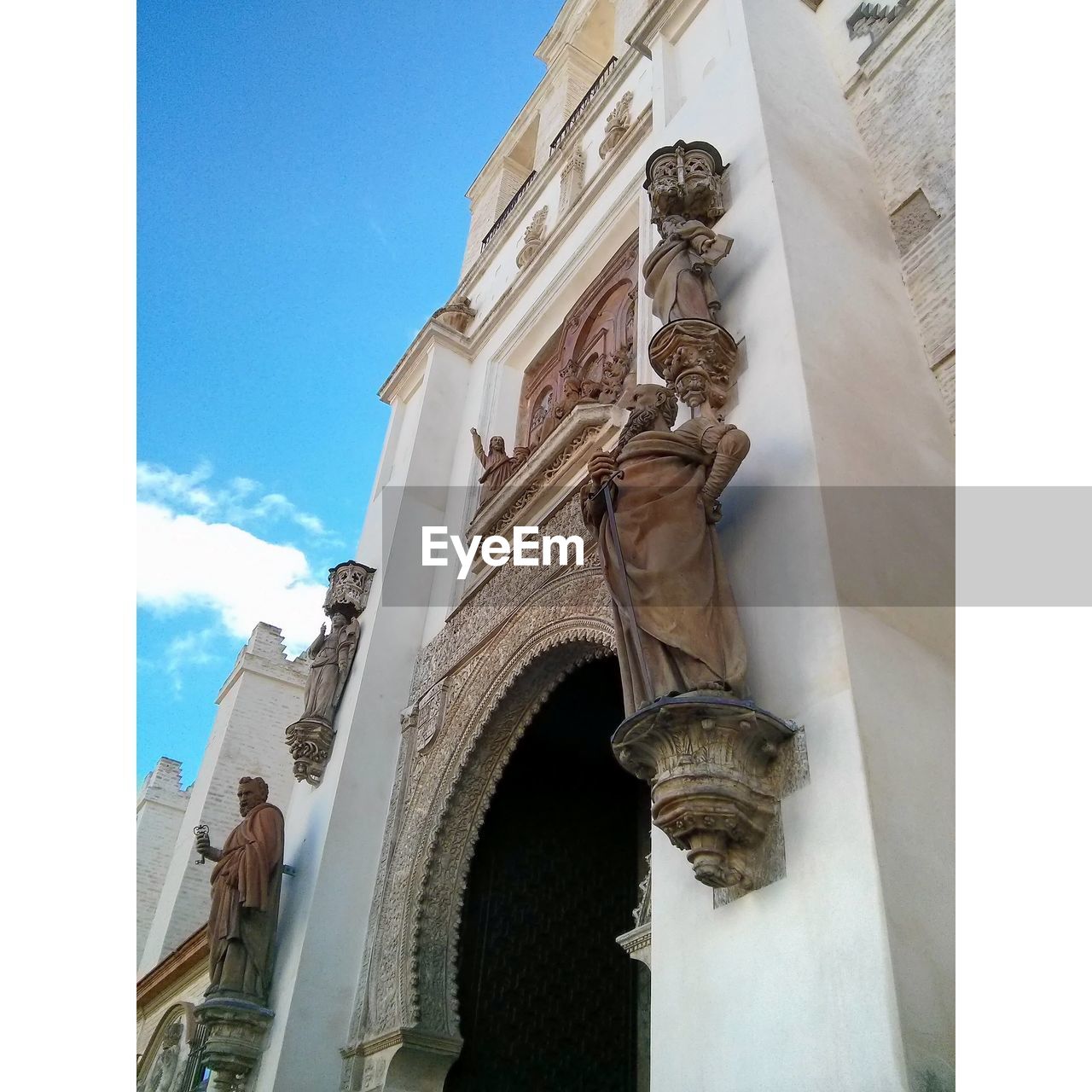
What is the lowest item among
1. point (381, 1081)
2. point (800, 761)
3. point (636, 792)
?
point (381, 1081)

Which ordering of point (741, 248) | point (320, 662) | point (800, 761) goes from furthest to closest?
1. point (320, 662)
2. point (741, 248)
3. point (800, 761)

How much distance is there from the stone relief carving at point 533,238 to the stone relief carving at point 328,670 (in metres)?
3.44

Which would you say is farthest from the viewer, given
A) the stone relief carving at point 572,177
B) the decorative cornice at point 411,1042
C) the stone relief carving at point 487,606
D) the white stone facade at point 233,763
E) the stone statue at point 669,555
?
the white stone facade at point 233,763

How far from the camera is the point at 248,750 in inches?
627

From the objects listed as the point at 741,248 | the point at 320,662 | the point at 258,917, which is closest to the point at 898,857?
the point at 741,248

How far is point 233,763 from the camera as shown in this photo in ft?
51.3

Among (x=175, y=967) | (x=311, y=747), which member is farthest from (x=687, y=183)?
(x=175, y=967)

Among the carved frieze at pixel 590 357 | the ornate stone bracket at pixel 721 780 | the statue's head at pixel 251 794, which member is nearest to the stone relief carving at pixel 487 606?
the carved frieze at pixel 590 357

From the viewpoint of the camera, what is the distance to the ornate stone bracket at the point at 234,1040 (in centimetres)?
618

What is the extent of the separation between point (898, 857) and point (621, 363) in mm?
4988

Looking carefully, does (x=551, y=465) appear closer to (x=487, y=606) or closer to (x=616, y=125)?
(x=487, y=606)

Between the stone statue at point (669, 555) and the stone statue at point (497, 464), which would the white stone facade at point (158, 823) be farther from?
the stone statue at point (669, 555)

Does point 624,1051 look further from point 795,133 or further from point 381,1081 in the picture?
point 795,133
